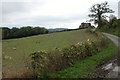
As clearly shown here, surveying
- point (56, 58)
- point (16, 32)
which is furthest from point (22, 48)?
point (16, 32)

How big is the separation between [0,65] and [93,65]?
6.17 meters

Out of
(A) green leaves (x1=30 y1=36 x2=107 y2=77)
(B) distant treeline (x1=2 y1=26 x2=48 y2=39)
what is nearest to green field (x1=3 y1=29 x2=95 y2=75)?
(A) green leaves (x1=30 y1=36 x2=107 y2=77)

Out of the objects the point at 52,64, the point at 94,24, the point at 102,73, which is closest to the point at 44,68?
the point at 52,64

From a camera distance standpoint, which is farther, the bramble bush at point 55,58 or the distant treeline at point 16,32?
the distant treeline at point 16,32

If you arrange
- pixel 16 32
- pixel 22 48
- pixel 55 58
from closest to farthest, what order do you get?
pixel 55 58, pixel 22 48, pixel 16 32

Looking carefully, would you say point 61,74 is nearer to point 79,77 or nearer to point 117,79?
point 79,77

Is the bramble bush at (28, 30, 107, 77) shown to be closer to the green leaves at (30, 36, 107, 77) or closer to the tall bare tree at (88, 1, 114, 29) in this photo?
the green leaves at (30, 36, 107, 77)

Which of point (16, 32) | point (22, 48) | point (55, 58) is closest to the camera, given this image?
point (55, 58)

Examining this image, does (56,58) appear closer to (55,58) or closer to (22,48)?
(55,58)

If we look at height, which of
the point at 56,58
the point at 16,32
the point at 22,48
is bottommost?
the point at 22,48

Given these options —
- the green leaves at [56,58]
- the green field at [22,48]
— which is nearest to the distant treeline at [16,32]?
the green field at [22,48]

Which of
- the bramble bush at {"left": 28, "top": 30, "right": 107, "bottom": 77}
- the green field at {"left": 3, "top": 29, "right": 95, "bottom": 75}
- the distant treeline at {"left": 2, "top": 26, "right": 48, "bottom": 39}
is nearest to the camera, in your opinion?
the bramble bush at {"left": 28, "top": 30, "right": 107, "bottom": 77}

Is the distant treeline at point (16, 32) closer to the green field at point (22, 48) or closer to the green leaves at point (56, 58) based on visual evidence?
the green field at point (22, 48)

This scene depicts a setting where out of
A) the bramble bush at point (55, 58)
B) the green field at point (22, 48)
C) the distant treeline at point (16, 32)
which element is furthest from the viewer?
the distant treeline at point (16, 32)
